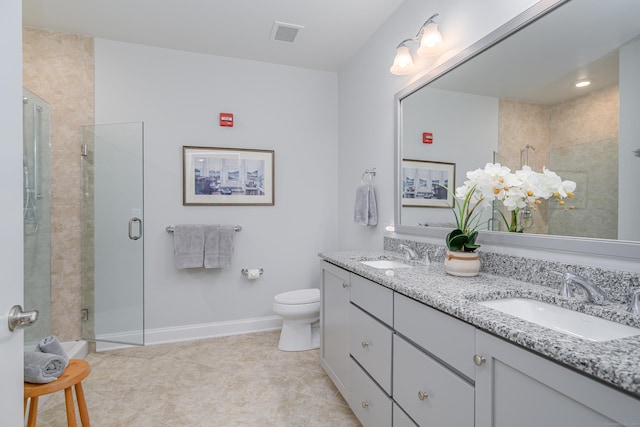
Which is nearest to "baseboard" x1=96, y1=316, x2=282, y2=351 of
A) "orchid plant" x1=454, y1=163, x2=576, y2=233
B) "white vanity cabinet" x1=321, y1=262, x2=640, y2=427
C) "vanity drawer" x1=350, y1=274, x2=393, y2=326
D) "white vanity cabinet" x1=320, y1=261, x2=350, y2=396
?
"white vanity cabinet" x1=320, y1=261, x2=350, y2=396

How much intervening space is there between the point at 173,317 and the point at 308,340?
1.26 metres

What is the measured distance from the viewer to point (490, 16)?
1514mm

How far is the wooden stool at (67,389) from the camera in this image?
1.33 meters

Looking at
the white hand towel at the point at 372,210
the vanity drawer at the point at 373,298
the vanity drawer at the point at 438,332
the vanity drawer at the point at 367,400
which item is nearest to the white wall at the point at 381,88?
the white hand towel at the point at 372,210

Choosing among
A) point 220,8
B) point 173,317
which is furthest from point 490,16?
point 173,317

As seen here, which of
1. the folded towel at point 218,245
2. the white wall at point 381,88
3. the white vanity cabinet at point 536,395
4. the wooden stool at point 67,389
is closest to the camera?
the white vanity cabinet at point 536,395

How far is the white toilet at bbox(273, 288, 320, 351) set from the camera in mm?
2576

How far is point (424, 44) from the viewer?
1812 mm

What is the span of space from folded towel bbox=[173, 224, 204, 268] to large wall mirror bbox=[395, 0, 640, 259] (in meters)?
2.04

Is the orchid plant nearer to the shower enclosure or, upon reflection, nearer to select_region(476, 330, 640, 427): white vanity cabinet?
select_region(476, 330, 640, 427): white vanity cabinet

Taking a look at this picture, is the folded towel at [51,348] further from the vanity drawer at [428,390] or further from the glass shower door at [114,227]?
the vanity drawer at [428,390]

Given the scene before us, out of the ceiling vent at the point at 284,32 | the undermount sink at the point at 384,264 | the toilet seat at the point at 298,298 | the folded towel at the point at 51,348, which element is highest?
the ceiling vent at the point at 284,32

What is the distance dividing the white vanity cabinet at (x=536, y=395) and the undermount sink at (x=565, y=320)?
0.17 m

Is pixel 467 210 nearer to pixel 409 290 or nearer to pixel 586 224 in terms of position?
pixel 586 224
